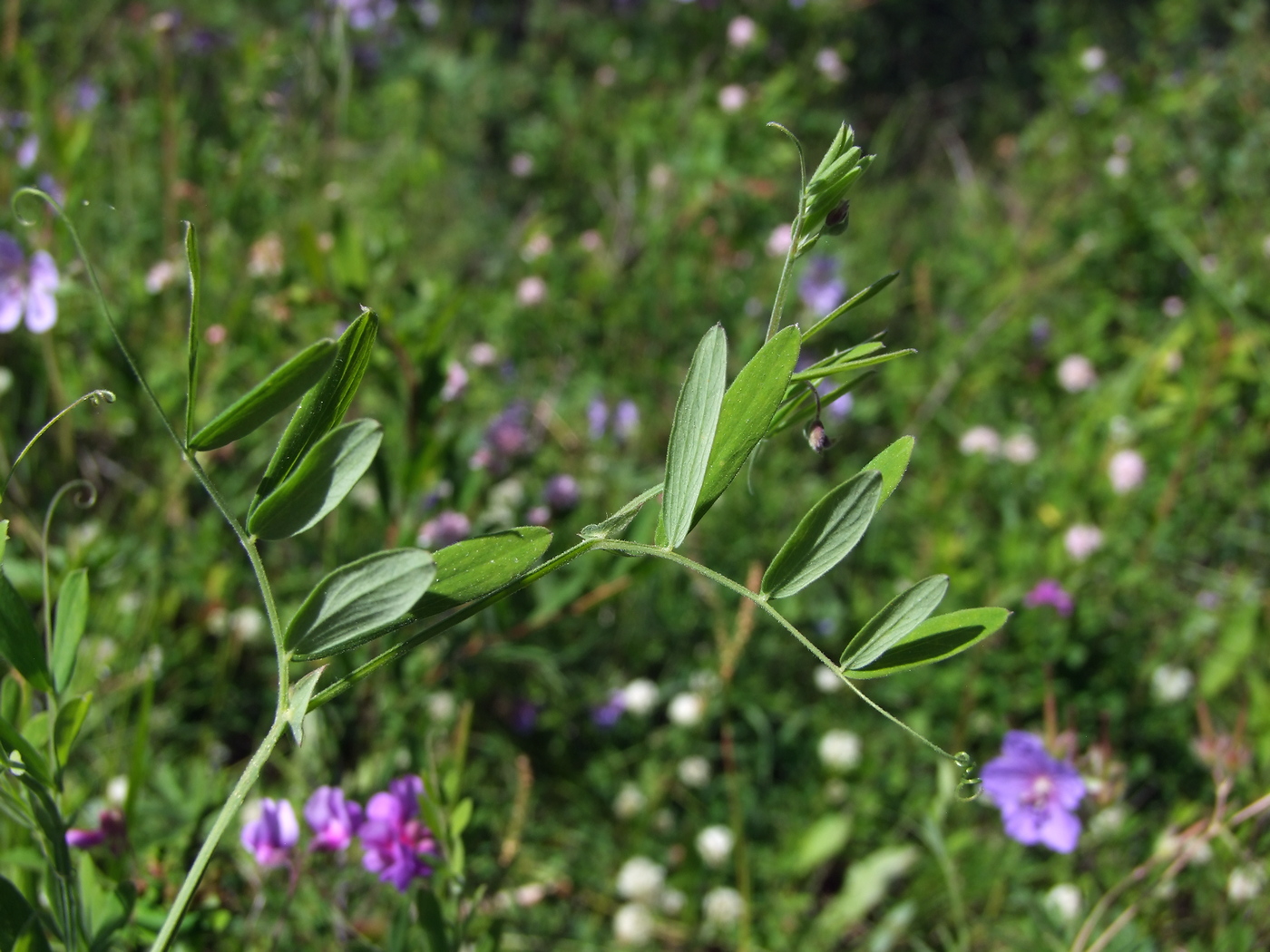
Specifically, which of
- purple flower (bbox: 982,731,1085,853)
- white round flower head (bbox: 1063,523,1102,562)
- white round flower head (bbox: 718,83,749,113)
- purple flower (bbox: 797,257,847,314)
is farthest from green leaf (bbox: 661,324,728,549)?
white round flower head (bbox: 718,83,749,113)

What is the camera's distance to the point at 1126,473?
1973 mm

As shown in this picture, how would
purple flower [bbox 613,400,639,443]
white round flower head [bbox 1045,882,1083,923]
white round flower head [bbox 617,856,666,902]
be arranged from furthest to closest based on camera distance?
purple flower [bbox 613,400,639,443]
white round flower head [bbox 617,856,666,902]
white round flower head [bbox 1045,882,1083,923]

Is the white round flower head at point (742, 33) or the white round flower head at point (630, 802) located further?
the white round flower head at point (742, 33)

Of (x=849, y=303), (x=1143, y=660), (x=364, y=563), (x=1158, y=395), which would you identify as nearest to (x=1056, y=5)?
(x=1158, y=395)

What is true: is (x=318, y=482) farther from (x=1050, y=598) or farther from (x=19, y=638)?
(x=1050, y=598)

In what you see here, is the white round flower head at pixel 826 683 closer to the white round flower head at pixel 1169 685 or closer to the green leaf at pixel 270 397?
the white round flower head at pixel 1169 685

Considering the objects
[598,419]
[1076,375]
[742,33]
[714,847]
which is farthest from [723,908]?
[742,33]

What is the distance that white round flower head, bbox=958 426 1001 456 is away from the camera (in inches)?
84.7

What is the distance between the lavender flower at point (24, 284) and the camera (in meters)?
1.23

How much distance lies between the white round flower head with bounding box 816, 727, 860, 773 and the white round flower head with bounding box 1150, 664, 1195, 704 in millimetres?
580

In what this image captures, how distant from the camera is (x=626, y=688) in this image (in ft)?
5.66

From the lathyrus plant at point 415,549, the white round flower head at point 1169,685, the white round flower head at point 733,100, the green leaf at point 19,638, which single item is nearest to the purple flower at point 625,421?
the white round flower head at point 733,100

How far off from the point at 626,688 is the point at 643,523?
0.58m

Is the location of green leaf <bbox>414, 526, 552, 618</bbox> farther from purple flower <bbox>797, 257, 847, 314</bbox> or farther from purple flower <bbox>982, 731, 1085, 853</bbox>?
purple flower <bbox>797, 257, 847, 314</bbox>
